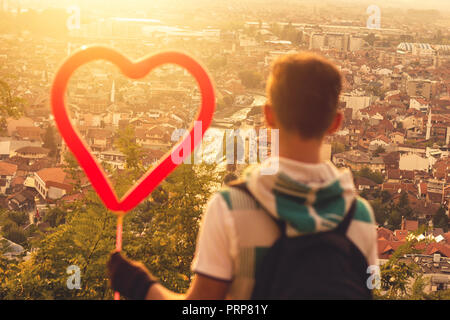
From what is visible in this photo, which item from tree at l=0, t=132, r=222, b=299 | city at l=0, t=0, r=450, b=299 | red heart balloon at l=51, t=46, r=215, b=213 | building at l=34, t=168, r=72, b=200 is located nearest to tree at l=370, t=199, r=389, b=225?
city at l=0, t=0, r=450, b=299

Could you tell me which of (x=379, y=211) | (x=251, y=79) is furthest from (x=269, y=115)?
(x=251, y=79)

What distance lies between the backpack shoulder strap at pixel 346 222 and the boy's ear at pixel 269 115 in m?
0.10

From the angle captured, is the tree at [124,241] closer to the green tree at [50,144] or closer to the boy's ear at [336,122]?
the boy's ear at [336,122]

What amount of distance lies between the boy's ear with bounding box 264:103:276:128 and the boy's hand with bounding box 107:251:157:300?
0.59ft

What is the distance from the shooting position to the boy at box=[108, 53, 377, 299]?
561 mm

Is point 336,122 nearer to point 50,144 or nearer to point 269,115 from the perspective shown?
point 269,115

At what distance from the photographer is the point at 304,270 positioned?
55cm

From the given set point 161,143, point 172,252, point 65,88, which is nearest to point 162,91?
point 161,143

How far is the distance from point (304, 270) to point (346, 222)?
63 millimetres

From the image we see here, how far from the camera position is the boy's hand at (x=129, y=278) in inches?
24.4

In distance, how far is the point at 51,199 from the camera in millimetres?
10453

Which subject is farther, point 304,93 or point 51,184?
point 51,184

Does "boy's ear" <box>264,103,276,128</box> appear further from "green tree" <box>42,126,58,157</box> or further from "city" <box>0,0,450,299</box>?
"green tree" <box>42,126,58,157</box>
